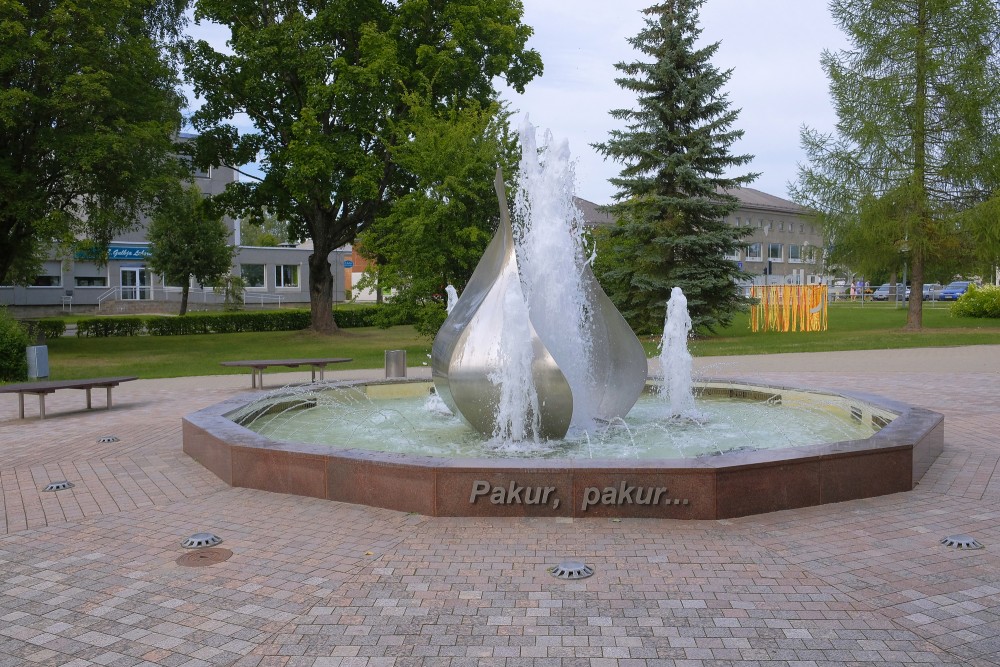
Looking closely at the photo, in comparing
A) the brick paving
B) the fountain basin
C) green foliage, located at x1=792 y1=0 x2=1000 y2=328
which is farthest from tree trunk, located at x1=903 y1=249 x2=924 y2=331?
the fountain basin

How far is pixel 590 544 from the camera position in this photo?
5547 millimetres

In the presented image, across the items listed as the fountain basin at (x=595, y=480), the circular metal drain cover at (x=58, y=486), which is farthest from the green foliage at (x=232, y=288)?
the fountain basin at (x=595, y=480)

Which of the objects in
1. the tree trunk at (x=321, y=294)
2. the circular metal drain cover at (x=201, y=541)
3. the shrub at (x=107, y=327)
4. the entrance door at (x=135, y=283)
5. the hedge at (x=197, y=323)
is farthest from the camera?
the entrance door at (x=135, y=283)

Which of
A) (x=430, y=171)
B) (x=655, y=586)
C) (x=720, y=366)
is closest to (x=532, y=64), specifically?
(x=430, y=171)

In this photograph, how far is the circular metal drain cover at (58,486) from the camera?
290 inches

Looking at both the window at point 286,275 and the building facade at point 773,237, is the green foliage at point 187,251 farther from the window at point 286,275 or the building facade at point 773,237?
the building facade at point 773,237

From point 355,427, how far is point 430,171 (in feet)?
47.7

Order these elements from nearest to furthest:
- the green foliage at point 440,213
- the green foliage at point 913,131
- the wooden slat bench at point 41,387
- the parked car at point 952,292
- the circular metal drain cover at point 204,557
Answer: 1. the circular metal drain cover at point 204,557
2. the wooden slat bench at point 41,387
3. the green foliage at point 440,213
4. the green foliage at point 913,131
5. the parked car at point 952,292

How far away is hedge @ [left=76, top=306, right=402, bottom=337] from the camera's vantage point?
115 ft

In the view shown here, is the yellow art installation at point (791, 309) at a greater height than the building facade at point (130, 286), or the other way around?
the building facade at point (130, 286)

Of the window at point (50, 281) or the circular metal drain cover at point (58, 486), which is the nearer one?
the circular metal drain cover at point (58, 486)

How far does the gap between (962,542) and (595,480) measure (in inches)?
98.6

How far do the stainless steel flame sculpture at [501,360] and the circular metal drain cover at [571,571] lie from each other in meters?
2.81

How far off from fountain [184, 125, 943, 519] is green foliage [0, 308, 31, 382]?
29.8 feet
